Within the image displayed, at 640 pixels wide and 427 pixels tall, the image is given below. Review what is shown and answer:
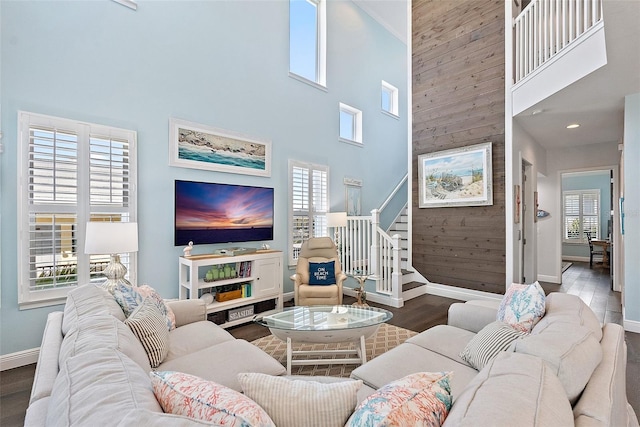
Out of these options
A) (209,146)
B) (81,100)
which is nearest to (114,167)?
(81,100)

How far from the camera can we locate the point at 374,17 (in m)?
6.34

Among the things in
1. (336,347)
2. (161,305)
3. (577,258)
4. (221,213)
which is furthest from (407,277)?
(577,258)

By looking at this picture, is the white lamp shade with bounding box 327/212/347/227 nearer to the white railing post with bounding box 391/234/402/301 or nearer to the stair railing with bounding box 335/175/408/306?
the stair railing with bounding box 335/175/408/306

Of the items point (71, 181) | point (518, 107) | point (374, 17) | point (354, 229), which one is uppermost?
point (374, 17)

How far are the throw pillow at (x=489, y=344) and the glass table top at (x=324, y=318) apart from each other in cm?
79

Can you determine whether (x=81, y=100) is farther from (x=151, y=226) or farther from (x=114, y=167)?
(x=151, y=226)

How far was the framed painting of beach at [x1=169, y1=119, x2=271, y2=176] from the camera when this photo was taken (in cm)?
357

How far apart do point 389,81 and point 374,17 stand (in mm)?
1317

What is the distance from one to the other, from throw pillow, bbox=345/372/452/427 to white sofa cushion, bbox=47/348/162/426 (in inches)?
22.3

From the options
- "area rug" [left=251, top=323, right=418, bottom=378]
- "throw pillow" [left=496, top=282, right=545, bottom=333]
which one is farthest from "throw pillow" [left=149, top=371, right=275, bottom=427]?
"area rug" [left=251, top=323, right=418, bottom=378]

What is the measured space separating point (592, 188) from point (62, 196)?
11.8m

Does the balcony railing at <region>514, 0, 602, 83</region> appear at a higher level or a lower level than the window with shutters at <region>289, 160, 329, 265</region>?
higher

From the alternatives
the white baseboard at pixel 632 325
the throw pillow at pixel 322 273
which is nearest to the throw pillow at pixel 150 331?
the throw pillow at pixel 322 273

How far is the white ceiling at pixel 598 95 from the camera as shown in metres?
2.15
